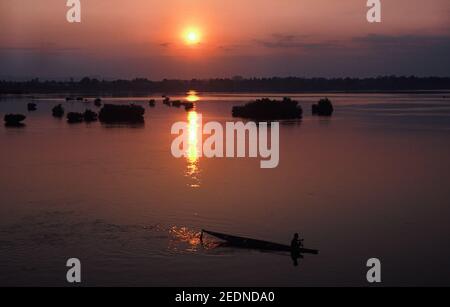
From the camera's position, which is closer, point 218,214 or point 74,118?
point 218,214

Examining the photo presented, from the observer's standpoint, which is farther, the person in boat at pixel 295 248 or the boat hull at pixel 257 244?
the boat hull at pixel 257 244

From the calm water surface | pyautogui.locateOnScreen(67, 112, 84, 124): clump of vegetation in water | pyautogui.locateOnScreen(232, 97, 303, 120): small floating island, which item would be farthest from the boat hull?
pyautogui.locateOnScreen(232, 97, 303, 120): small floating island

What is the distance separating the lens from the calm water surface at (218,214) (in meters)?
22.1

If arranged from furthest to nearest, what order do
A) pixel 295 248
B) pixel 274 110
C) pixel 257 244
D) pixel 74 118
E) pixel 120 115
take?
pixel 274 110
pixel 120 115
pixel 74 118
pixel 257 244
pixel 295 248

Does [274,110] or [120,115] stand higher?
[274,110]

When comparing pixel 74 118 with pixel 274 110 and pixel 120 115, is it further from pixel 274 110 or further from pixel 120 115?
pixel 274 110

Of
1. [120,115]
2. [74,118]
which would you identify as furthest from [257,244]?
[74,118]

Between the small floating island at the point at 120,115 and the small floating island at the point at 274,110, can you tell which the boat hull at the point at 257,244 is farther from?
the small floating island at the point at 274,110

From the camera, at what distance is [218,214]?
30.7 meters

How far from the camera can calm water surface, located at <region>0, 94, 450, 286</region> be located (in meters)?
22.1

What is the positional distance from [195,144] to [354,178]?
86.2ft

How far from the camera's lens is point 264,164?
158 feet

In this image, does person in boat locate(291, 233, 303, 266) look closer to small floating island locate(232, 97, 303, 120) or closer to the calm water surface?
the calm water surface

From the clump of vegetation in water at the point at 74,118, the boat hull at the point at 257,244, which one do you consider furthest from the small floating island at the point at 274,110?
the boat hull at the point at 257,244
